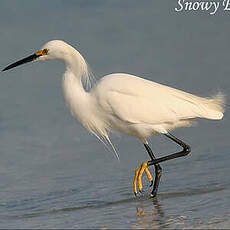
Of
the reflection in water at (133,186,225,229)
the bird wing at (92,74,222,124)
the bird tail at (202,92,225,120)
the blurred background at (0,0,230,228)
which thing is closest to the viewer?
the reflection in water at (133,186,225,229)

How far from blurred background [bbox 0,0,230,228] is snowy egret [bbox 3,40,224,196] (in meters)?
0.75

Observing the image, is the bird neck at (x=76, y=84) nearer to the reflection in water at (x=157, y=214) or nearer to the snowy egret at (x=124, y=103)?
the snowy egret at (x=124, y=103)

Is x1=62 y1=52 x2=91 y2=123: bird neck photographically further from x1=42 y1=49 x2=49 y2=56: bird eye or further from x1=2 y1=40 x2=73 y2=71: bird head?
x1=42 y1=49 x2=49 y2=56: bird eye

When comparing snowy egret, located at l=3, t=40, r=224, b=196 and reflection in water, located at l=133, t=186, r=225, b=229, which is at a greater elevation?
snowy egret, located at l=3, t=40, r=224, b=196

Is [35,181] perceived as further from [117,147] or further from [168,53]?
[168,53]

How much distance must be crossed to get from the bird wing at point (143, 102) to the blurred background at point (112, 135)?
879 mm

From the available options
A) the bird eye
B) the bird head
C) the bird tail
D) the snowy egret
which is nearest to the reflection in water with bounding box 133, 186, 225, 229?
the snowy egret

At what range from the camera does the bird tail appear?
8.20 metres

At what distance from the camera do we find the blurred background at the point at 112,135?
23.4ft

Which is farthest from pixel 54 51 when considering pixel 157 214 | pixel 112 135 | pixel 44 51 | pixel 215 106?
pixel 112 135

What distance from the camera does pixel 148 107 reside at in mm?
8000

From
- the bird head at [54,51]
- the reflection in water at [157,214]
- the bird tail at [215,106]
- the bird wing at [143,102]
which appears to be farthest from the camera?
the bird tail at [215,106]

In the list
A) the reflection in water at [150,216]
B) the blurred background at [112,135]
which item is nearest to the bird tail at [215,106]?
the blurred background at [112,135]

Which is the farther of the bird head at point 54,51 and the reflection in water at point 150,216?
the bird head at point 54,51
